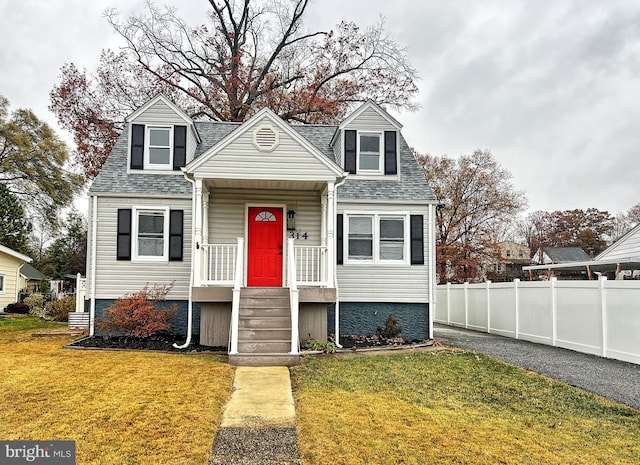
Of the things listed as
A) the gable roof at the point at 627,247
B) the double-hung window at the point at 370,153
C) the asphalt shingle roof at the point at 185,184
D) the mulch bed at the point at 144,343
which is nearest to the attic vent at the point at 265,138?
the asphalt shingle roof at the point at 185,184

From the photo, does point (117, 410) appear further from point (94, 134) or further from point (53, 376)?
point (94, 134)

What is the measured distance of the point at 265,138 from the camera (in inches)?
428

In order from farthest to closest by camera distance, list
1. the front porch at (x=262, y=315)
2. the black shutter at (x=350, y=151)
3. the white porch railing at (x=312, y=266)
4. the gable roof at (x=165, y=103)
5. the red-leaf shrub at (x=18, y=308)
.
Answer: the red-leaf shrub at (x=18, y=308) → the black shutter at (x=350, y=151) → the gable roof at (x=165, y=103) → the white porch railing at (x=312, y=266) → the front porch at (x=262, y=315)

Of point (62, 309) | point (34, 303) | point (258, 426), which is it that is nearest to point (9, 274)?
point (34, 303)

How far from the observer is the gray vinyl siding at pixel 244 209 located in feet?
40.9

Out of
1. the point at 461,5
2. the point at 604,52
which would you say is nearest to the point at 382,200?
the point at 461,5

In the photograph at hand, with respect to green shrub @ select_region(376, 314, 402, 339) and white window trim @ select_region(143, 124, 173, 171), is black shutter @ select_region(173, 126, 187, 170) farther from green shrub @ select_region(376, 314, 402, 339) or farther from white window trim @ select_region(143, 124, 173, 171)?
green shrub @ select_region(376, 314, 402, 339)

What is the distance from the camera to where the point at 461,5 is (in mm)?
14008

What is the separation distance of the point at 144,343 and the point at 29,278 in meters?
24.7

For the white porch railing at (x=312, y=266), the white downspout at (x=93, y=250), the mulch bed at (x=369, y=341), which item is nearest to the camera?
the white porch railing at (x=312, y=266)

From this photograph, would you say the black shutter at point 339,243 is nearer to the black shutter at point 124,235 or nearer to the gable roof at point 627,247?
the black shutter at point 124,235

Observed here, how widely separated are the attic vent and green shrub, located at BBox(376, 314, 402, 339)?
5082 mm

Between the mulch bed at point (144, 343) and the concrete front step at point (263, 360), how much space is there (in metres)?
1.50

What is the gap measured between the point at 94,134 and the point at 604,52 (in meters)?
19.6
